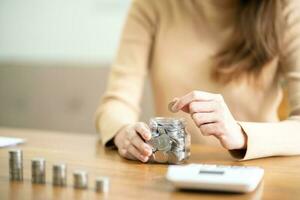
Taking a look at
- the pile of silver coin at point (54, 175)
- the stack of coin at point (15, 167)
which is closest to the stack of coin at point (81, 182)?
the pile of silver coin at point (54, 175)

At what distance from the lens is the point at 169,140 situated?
96 centimetres

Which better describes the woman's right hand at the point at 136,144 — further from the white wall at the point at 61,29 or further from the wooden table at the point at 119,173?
the white wall at the point at 61,29

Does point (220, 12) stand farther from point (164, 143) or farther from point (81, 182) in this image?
point (81, 182)

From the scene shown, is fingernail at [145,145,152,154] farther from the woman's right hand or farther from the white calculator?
the white calculator

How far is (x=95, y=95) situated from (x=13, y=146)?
144cm

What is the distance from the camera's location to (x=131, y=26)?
1.51m

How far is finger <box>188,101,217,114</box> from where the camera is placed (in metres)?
0.99

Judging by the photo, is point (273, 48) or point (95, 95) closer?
point (273, 48)

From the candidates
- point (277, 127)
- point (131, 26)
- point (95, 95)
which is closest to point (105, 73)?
point (95, 95)

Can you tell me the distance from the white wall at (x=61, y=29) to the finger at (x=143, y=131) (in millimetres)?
1607

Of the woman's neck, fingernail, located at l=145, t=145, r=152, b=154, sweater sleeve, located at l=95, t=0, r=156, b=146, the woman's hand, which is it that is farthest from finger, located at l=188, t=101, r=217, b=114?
the woman's neck

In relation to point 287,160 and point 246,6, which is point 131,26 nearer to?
point 246,6

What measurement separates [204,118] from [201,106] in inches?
0.9

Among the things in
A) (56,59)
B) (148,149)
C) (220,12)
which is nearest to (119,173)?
(148,149)
